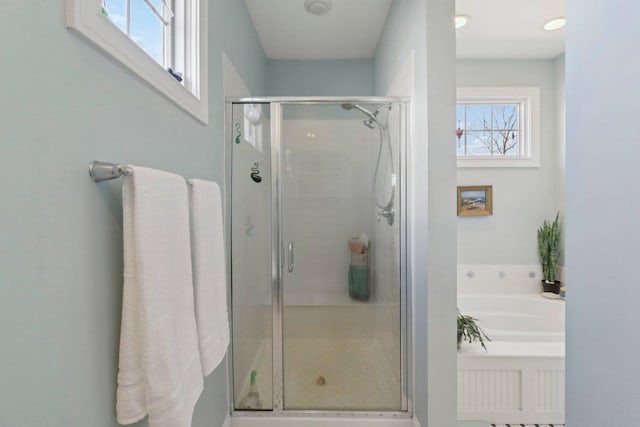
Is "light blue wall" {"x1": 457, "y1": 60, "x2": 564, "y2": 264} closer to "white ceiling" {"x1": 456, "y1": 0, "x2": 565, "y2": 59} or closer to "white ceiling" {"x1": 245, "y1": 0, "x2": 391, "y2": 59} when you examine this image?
"white ceiling" {"x1": 456, "y1": 0, "x2": 565, "y2": 59}

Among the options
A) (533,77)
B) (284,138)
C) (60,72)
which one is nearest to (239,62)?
(284,138)

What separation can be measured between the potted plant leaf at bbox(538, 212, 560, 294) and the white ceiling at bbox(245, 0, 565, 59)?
5.05 ft

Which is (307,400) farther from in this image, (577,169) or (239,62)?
(239,62)

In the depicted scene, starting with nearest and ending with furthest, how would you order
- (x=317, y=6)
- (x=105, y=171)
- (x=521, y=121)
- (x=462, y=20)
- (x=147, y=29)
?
(x=105, y=171) < (x=147, y=29) < (x=317, y=6) < (x=462, y=20) < (x=521, y=121)

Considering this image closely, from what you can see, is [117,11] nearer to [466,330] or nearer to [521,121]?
[466,330]

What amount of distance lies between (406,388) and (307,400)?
57cm

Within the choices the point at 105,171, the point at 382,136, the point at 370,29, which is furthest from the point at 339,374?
the point at 370,29

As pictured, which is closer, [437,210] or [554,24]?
[437,210]

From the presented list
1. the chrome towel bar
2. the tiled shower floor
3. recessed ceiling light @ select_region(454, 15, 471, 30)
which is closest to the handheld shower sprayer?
the tiled shower floor

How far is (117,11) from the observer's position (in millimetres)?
914

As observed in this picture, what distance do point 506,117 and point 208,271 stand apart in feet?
10.2

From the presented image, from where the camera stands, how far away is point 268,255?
73.5 inches

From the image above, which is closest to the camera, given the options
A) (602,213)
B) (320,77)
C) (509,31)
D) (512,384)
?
(602,213)

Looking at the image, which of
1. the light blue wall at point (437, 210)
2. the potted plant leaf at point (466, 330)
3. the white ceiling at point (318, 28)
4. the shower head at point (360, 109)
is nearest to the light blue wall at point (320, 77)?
the white ceiling at point (318, 28)
